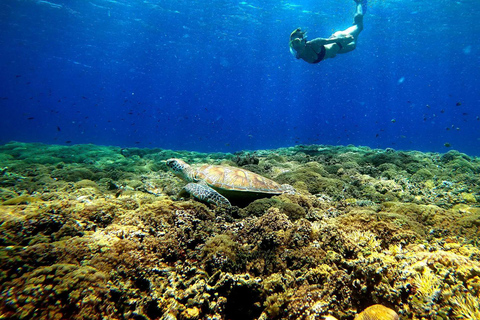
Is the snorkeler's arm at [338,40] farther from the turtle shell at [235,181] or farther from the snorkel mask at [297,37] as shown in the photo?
the turtle shell at [235,181]

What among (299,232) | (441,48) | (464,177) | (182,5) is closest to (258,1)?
(182,5)

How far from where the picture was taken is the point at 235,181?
444 cm

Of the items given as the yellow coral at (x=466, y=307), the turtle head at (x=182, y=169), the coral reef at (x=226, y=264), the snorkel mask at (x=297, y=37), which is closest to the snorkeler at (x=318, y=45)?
the snorkel mask at (x=297, y=37)

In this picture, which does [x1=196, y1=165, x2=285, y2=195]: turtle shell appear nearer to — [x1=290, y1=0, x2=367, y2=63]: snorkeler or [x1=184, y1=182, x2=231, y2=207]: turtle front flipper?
[x1=184, y1=182, x2=231, y2=207]: turtle front flipper

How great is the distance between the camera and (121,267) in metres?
2.04

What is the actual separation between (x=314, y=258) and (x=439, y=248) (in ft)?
4.96

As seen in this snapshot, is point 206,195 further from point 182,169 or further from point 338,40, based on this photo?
point 338,40

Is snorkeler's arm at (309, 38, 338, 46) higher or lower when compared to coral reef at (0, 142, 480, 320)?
higher

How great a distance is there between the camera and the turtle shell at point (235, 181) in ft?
14.2

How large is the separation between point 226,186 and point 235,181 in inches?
9.4

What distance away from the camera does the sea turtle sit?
4.00 meters

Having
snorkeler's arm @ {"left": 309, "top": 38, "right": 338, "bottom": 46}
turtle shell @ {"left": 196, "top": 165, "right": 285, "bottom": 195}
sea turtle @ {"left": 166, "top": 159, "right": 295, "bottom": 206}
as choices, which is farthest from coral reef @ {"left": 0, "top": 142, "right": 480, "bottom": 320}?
snorkeler's arm @ {"left": 309, "top": 38, "right": 338, "bottom": 46}

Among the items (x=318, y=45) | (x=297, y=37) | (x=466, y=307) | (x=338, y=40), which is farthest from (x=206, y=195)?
(x=338, y=40)

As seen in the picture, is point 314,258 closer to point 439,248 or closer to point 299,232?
point 299,232
